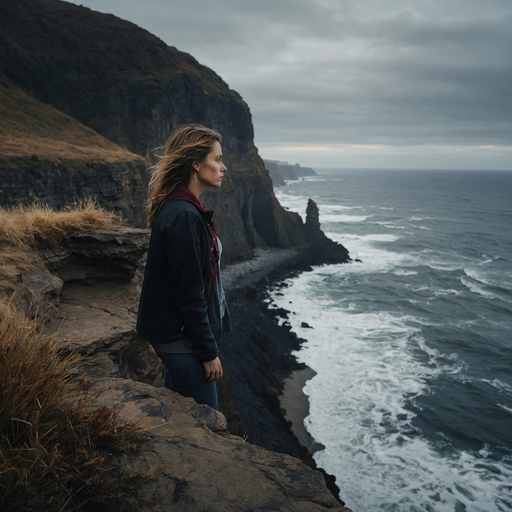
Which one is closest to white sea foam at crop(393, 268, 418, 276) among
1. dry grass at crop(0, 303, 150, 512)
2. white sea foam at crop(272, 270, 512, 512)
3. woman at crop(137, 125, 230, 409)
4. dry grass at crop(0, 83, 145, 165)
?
white sea foam at crop(272, 270, 512, 512)

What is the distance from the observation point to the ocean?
12.8 m

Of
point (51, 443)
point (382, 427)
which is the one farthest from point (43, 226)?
point (382, 427)

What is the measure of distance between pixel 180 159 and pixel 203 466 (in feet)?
7.21

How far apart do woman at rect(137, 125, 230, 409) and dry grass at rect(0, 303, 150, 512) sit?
0.66 meters

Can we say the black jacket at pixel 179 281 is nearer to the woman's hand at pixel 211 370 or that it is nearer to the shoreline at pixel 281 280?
the woman's hand at pixel 211 370

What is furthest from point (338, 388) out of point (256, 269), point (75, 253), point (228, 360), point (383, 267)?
point (383, 267)

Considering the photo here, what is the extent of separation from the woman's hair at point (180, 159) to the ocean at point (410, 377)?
12.9 m

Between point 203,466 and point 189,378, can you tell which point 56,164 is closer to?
point 189,378

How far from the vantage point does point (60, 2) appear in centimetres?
4466

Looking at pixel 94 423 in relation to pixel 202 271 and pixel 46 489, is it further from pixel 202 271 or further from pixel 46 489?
pixel 202 271

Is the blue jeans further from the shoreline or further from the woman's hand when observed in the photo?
the shoreline

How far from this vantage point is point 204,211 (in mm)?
2803

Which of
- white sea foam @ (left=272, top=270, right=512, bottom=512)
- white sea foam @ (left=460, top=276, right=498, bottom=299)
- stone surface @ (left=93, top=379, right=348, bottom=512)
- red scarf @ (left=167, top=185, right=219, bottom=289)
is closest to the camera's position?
stone surface @ (left=93, top=379, right=348, bottom=512)

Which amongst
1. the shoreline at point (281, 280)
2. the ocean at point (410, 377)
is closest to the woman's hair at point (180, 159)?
the ocean at point (410, 377)
